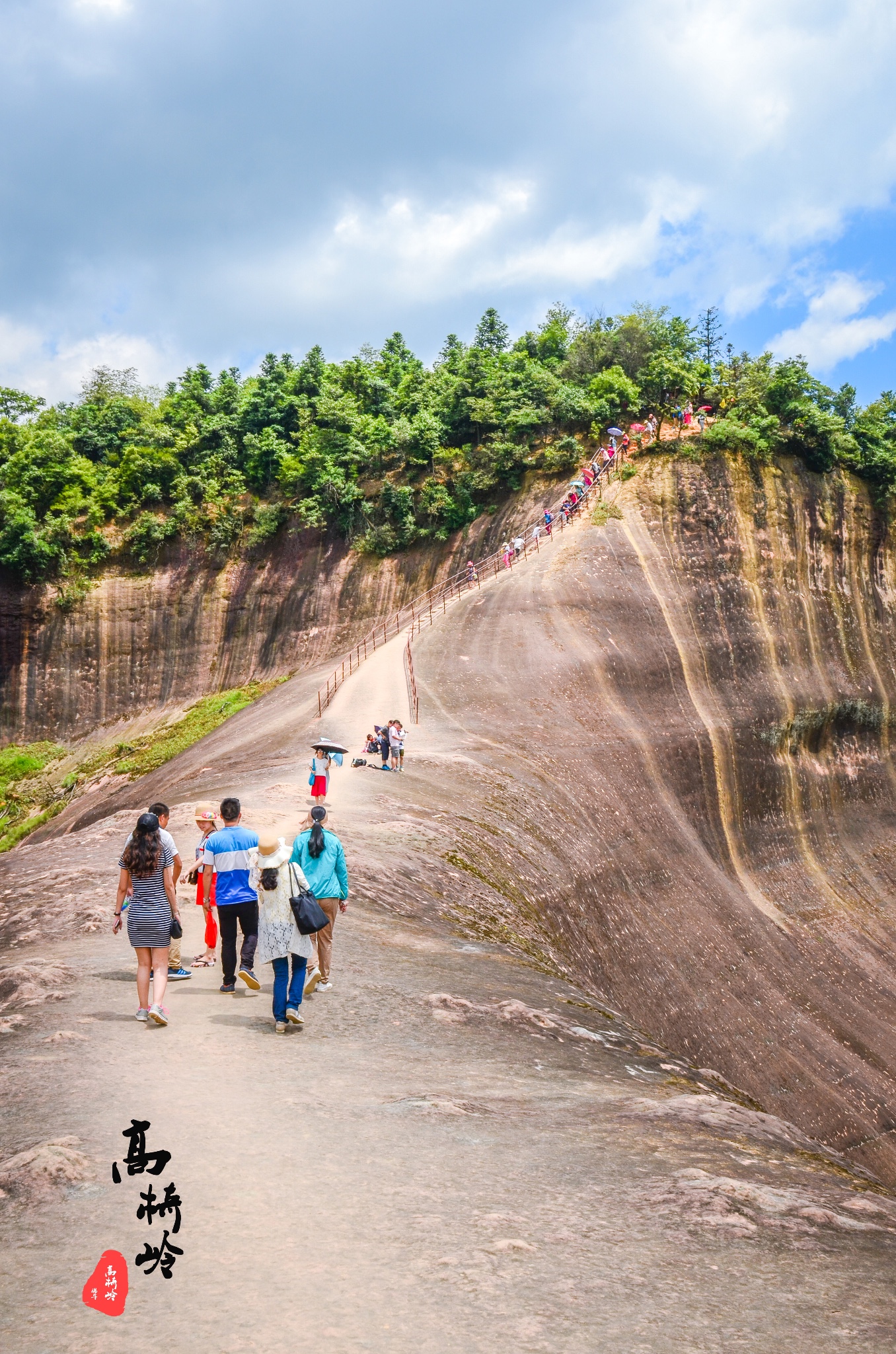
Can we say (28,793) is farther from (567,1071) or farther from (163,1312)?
(163,1312)

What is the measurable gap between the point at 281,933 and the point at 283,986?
19.4 inches

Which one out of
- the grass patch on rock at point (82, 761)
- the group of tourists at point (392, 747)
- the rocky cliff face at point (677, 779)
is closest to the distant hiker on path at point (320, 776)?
the rocky cliff face at point (677, 779)

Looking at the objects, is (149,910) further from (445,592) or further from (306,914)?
(445,592)

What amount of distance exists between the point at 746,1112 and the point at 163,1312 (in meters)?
5.79

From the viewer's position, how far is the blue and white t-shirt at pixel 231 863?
8766 mm

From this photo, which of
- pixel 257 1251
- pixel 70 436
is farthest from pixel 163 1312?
pixel 70 436

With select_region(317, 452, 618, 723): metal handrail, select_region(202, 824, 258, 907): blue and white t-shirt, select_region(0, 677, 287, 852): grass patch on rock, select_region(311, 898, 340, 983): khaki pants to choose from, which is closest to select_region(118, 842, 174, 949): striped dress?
select_region(202, 824, 258, 907): blue and white t-shirt

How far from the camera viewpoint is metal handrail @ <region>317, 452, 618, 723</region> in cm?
3481

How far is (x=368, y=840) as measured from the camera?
15523mm

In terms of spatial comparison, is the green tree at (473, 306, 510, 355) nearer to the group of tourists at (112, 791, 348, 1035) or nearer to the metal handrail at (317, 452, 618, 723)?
the metal handrail at (317, 452, 618, 723)

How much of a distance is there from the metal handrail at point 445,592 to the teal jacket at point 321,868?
22912mm

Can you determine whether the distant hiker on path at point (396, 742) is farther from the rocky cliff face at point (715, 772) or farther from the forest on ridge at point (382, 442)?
the forest on ridge at point (382, 442)

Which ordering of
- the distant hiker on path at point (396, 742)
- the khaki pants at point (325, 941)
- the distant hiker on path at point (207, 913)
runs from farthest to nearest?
the distant hiker on path at point (396, 742) < the distant hiker on path at point (207, 913) < the khaki pants at point (325, 941)

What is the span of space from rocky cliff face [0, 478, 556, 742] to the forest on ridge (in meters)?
1.18
